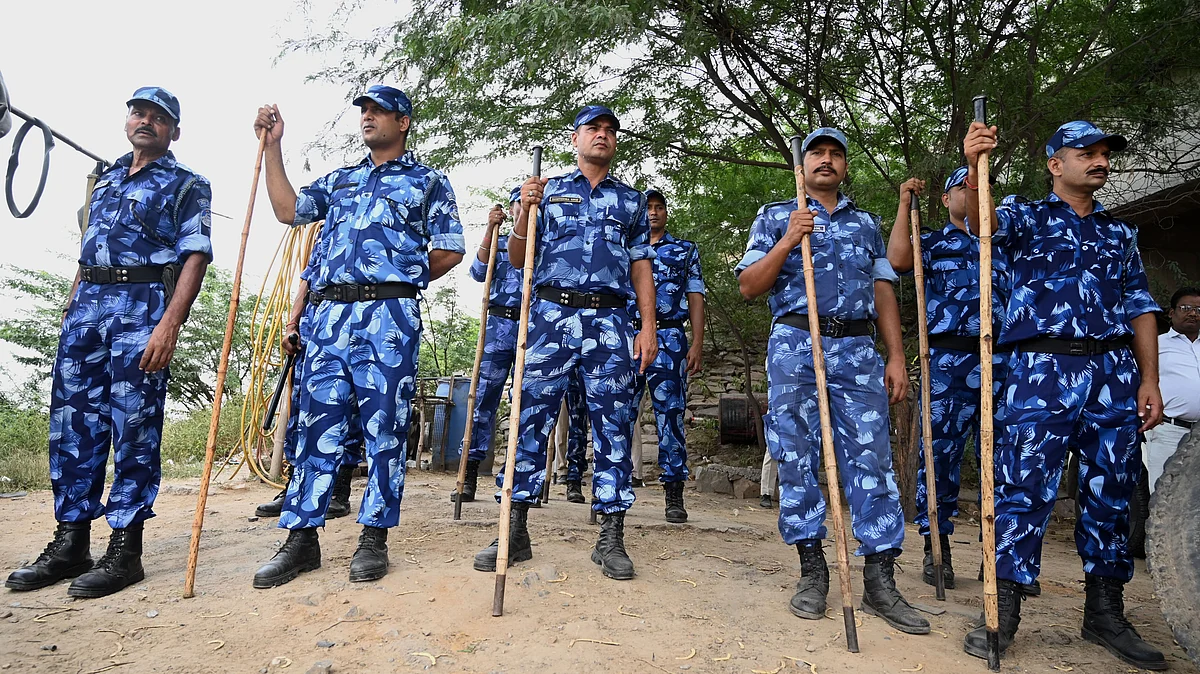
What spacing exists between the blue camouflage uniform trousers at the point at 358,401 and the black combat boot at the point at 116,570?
2.48 feet

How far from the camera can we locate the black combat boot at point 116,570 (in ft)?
11.7

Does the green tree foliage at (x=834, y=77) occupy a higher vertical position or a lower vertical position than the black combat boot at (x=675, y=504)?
higher

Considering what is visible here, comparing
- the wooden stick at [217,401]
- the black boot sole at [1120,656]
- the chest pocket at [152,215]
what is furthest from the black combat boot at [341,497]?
the black boot sole at [1120,656]

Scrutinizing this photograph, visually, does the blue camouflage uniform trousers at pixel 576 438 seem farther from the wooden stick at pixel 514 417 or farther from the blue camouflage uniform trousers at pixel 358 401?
the blue camouflage uniform trousers at pixel 358 401

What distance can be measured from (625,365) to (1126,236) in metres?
2.39

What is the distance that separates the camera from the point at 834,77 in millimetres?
7215


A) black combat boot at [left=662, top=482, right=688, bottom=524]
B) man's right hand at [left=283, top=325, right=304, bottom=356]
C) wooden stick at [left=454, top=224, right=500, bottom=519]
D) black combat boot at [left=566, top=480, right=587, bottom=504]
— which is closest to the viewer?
wooden stick at [left=454, top=224, right=500, bottom=519]

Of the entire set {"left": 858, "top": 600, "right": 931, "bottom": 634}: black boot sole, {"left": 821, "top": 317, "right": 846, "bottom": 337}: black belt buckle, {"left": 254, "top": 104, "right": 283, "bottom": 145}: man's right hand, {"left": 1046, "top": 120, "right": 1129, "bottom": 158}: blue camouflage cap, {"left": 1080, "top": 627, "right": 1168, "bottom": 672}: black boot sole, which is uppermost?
{"left": 254, "top": 104, "right": 283, "bottom": 145}: man's right hand

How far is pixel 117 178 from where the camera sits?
4.07 m

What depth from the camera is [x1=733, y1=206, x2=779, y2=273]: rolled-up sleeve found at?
376 cm

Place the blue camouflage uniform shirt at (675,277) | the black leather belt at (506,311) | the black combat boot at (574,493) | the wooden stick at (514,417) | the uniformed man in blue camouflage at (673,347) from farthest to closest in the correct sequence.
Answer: the black combat boot at (574,493) < the blue camouflage uniform shirt at (675,277) < the uniformed man in blue camouflage at (673,347) < the black leather belt at (506,311) < the wooden stick at (514,417)

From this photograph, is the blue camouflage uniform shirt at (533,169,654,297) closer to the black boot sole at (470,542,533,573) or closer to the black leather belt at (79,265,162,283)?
the black boot sole at (470,542,533,573)

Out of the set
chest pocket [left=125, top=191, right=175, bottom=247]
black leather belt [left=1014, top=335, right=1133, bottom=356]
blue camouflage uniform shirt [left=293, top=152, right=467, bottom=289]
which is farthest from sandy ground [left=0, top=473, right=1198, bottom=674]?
chest pocket [left=125, top=191, right=175, bottom=247]

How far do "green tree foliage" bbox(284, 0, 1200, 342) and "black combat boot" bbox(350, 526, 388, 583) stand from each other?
333 centimetres
